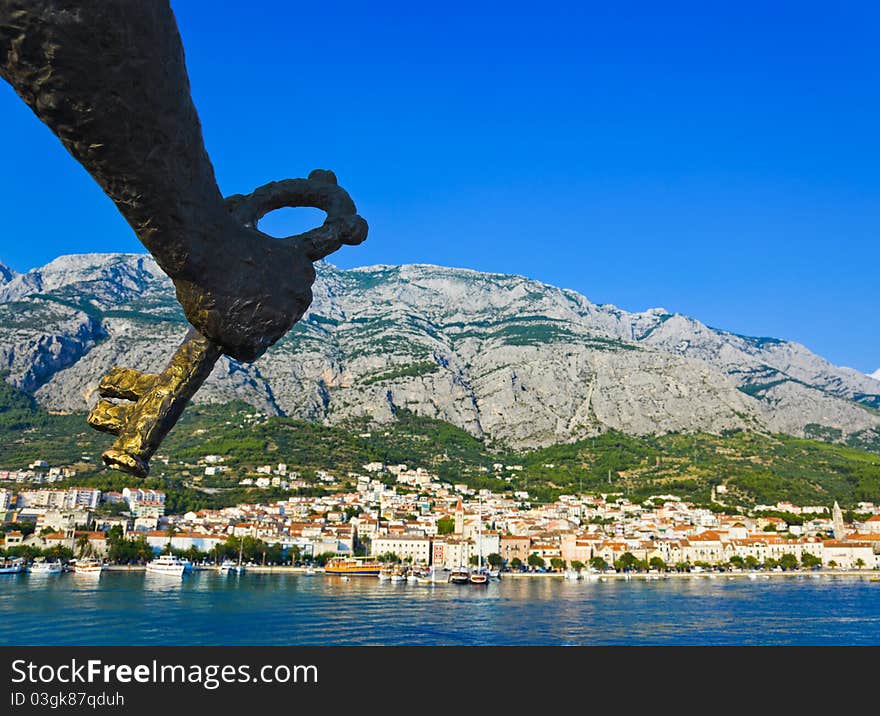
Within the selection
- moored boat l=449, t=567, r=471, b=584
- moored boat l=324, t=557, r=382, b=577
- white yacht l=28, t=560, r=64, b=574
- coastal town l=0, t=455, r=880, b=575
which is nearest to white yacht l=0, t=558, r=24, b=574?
white yacht l=28, t=560, r=64, b=574

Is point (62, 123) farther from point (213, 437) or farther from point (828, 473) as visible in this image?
point (828, 473)

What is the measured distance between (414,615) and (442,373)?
298 ft

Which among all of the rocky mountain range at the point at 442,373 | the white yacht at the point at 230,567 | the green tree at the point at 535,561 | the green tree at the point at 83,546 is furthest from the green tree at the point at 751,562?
the green tree at the point at 83,546

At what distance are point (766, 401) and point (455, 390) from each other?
5836 centimetres

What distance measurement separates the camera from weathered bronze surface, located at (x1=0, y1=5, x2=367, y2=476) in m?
1.14

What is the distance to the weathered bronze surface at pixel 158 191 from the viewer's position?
1.14 meters

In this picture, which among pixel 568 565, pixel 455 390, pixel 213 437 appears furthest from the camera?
pixel 455 390

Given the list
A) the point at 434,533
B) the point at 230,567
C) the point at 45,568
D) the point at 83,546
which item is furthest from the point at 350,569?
the point at 45,568

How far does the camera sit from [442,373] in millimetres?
123688

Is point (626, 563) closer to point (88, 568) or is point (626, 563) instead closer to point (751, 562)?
point (751, 562)

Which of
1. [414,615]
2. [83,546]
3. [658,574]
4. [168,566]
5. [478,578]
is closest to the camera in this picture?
[414,615]

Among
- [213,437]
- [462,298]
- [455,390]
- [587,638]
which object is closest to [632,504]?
[455,390]

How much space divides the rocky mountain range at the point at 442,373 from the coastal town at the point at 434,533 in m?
24.2

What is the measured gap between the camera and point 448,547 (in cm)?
7419
